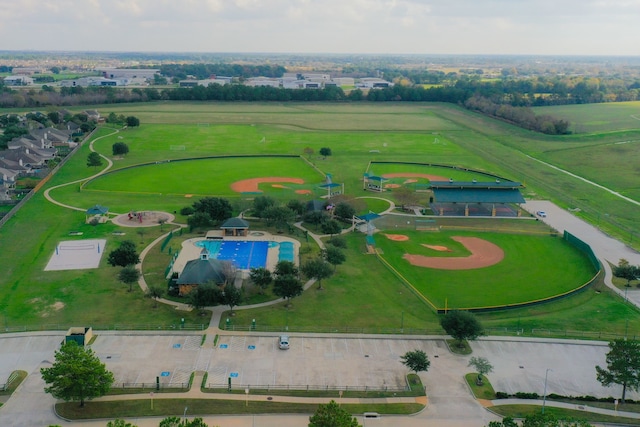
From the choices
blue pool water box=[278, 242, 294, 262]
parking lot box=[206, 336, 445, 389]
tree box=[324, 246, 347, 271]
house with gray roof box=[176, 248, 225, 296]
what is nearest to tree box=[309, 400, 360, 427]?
parking lot box=[206, 336, 445, 389]

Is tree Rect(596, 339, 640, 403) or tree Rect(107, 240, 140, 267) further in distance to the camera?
tree Rect(107, 240, 140, 267)

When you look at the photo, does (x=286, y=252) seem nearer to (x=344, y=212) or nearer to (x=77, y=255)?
(x=344, y=212)

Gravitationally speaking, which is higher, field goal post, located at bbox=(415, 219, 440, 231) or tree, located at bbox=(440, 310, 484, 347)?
tree, located at bbox=(440, 310, 484, 347)

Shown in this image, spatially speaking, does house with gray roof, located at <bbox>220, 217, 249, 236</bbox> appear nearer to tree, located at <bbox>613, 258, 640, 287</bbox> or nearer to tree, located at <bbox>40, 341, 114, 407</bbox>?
tree, located at <bbox>40, 341, 114, 407</bbox>

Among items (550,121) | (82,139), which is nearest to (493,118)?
(550,121)

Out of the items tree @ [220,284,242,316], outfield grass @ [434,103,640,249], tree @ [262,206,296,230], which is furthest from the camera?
outfield grass @ [434,103,640,249]

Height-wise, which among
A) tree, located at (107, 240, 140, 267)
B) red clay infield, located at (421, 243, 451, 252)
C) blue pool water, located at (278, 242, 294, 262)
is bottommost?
red clay infield, located at (421, 243, 451, 252)
